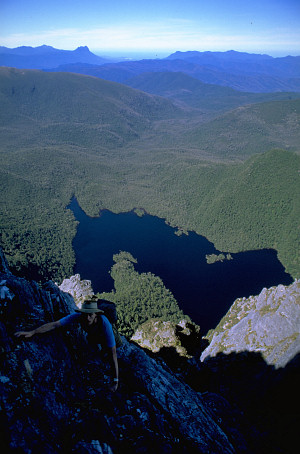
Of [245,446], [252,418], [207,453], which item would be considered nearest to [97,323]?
[207,453]

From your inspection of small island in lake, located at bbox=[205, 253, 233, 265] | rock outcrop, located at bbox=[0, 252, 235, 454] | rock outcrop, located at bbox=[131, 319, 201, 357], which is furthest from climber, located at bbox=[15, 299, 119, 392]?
small island in lake, located at bbox=[205, 253, 233, 265]

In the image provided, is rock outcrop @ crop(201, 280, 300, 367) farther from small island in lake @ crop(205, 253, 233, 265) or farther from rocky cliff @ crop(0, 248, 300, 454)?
small island in lake @ crop(205, 253, 233, 265)

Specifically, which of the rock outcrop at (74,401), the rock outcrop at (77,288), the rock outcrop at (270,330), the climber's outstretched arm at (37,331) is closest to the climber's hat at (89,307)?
the climber's outstretched arm at (37,331)

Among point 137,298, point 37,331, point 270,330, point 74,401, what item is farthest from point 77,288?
point 74,401

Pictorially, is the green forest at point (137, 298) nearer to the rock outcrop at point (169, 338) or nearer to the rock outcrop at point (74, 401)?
the rock outcrop at point (169, 338)

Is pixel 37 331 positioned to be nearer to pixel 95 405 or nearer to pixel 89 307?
pixel 89 307

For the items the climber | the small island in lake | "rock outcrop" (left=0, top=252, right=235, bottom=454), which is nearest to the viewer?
"rock outcrop" (left=0, top=252, right=235, bottom=454)

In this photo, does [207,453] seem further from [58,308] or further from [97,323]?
[58,308]
